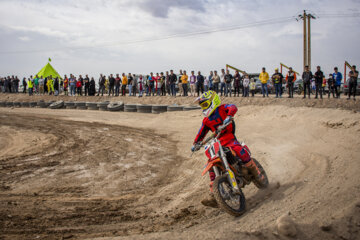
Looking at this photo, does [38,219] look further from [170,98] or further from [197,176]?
[170,98]

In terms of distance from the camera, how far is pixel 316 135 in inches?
385

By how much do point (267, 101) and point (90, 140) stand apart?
988cm

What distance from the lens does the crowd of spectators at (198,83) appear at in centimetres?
1647

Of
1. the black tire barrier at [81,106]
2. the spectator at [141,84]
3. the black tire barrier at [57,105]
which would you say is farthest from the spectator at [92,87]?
the spectator at [141,84]

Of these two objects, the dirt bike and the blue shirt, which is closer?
the dirt bike

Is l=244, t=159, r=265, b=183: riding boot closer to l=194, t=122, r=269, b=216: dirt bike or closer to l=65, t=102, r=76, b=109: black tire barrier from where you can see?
l=194, t=122, r=269, b=216: dirt bike

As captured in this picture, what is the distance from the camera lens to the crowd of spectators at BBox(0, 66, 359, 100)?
16469 millimetres

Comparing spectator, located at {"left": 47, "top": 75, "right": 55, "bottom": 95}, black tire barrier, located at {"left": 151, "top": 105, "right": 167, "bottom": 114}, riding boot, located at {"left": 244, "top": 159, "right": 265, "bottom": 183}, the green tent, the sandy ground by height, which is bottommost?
the sandy ground

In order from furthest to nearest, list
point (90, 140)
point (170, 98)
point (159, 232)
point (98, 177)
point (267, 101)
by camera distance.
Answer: point (170, 98), point (267, 101), point (90, 140), point (98, 177), point (159, 232)

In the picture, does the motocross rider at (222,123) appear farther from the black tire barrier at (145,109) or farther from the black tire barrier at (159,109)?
the black tire barrier at (145,109)

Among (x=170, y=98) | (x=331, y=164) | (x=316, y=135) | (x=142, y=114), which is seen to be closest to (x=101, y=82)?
(x=170, y=98)

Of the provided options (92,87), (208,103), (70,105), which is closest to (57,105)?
(70,105)

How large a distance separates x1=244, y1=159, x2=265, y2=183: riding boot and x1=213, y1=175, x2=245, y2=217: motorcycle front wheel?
0.69 metres

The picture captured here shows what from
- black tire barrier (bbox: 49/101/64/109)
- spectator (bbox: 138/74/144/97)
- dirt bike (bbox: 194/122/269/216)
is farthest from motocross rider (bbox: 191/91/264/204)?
black tire barrier (bbox: 49/101/64/109)
